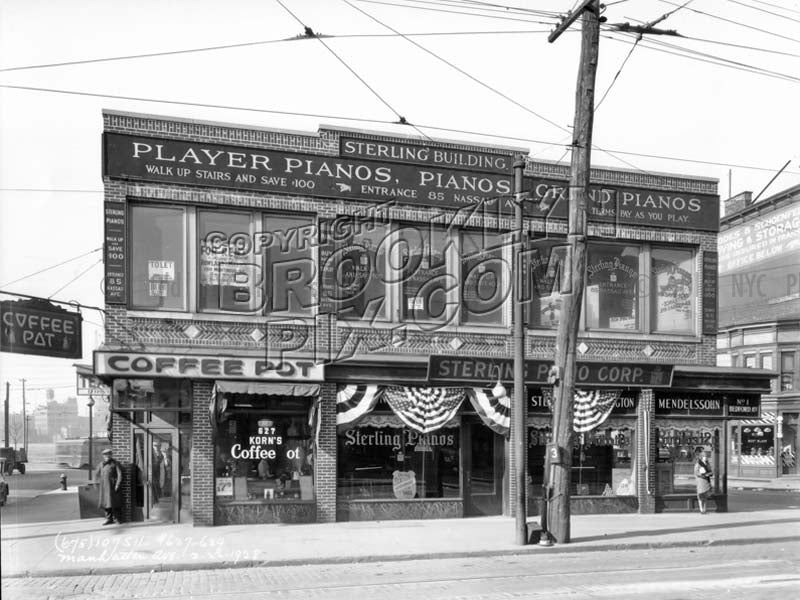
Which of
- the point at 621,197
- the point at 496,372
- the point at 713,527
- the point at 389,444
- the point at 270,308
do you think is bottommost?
the point at 713,527

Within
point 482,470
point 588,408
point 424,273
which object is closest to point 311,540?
point 482,470

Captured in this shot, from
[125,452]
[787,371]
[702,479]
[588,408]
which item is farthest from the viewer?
[787,371]

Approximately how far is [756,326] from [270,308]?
104ft

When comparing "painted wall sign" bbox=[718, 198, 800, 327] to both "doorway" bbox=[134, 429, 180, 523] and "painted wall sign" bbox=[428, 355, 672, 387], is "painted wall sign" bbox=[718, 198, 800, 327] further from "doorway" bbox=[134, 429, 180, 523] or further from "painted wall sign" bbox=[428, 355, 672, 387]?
"doorway" bbox=[134, 429, 180, 523]

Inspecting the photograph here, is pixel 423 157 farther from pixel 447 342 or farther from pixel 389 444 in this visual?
pixel 389 444

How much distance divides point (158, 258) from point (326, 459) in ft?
18.0

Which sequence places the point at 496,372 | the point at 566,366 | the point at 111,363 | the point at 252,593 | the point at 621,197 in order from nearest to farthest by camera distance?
the point at 252,593 < the point at 566,366 < the point at 111,363 < the point at 496,372 < the point at 621,197

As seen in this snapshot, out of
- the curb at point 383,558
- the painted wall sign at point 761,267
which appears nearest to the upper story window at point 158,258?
the curb at point 383,558

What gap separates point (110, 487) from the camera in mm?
15898

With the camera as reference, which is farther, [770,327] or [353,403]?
[770,327]

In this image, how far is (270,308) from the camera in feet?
57.0

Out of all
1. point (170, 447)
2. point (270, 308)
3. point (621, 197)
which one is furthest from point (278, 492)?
point (621, 197)

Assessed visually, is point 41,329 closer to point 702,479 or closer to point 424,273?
point 424,273

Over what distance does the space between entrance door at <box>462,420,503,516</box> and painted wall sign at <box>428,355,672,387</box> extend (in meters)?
1.22
